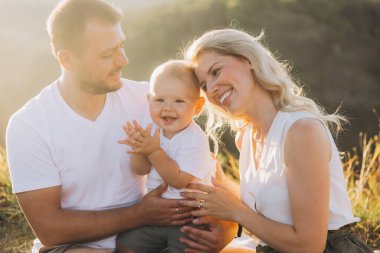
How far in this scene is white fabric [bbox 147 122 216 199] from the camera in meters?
3.35

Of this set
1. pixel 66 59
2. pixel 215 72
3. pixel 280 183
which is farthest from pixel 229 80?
pixel 66 59

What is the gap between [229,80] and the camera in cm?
316

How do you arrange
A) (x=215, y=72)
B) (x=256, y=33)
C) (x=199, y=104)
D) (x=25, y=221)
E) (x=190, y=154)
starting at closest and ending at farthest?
(x=215, y=72) → (x=190, y=154) → (x=199, y=104) → (x=25, y=221) → (x=256, y=33)

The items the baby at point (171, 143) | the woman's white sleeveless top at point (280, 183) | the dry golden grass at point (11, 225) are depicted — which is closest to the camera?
the woman's white sleeveless top at point (280, 183)

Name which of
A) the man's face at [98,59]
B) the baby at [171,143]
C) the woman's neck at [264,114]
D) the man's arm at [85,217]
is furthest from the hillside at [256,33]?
the woman's neck at [264,114]

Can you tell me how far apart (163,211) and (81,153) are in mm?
617

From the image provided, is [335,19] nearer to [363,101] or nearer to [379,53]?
[379,53]

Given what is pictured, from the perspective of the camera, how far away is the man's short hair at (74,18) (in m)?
3.57

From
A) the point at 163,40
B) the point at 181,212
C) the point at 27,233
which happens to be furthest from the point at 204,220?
the point at 163,40

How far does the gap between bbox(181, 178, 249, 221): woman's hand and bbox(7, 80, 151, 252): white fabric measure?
1.92ft

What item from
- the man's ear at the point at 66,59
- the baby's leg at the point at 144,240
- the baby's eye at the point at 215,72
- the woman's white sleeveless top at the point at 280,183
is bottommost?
the baby's leg at the point at 144,240

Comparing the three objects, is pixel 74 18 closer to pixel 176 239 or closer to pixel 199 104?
pixel 199 104

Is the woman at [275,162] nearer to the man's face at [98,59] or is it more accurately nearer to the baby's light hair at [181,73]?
the baby's light hair at [181,73]

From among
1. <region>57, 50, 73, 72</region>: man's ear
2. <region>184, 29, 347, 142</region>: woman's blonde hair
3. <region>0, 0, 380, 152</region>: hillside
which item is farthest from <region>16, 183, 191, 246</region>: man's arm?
<region>0, 0, 380, 152</region>: hillside
